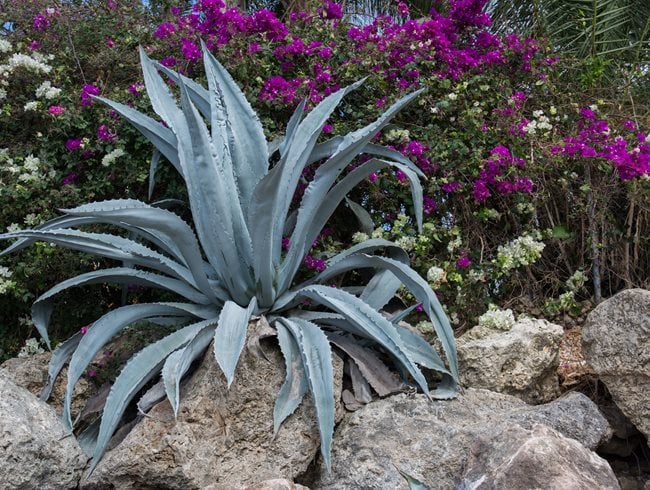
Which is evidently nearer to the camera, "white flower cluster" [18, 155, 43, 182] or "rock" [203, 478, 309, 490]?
"rock" [203, 478, 309, 490]

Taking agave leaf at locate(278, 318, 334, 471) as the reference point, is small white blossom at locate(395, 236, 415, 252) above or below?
above

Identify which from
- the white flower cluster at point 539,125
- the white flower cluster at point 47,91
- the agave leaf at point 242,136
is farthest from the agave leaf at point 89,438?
the white flower cluster at point 539,125

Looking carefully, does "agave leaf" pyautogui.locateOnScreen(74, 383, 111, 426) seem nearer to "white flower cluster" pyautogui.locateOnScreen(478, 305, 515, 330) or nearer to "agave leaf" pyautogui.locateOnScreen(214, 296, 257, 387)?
"agave leaf" pyautogui.locateOnScreen(214, 296, 257, 387)

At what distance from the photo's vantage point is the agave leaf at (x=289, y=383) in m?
2.52

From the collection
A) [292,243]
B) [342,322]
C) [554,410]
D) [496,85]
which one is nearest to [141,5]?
[496,85]

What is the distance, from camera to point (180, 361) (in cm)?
257

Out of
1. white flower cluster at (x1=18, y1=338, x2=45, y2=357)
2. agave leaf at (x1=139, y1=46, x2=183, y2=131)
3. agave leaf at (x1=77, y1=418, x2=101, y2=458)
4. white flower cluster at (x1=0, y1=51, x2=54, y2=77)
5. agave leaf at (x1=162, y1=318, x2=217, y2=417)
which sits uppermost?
white flower cluster at (x1=0, y1=51, x2=54, y2=77)

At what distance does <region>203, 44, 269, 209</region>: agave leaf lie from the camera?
122 inches

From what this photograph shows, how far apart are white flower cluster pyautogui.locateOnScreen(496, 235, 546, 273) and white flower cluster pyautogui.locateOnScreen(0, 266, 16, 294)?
2220 millimetres

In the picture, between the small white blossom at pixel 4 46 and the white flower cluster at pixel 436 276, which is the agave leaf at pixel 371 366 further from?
the small white blossom at pixel 4 46

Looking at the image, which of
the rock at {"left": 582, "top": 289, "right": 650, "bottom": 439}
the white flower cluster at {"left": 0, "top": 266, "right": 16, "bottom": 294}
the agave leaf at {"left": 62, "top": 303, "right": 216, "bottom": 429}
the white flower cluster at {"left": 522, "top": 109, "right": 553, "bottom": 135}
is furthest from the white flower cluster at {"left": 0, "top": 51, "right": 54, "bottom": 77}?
the rock at {"left": 582, "top": 289, "right": 650, "bottom": 439}

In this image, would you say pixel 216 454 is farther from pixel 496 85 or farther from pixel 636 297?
pixel 496 85

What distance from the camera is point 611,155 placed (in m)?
3.47

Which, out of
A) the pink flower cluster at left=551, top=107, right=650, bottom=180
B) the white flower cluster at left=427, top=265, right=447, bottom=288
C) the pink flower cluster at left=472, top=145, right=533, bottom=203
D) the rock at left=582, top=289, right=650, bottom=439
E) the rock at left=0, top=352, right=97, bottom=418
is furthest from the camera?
the pink flower cluster at left=472, top=145, right=533, bottom=203
